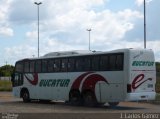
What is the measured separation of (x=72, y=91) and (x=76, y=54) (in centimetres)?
236

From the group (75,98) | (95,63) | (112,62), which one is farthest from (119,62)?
(75,98)

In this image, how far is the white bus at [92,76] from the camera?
84.6ft

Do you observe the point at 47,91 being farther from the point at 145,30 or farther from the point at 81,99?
the point at 145,30

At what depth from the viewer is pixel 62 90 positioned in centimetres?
3016

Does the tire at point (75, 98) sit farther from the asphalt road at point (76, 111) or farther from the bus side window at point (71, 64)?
the bus side window at point (71, 64)

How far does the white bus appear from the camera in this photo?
84.6 ft

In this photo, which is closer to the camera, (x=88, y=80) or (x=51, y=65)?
(x=88, y=80)

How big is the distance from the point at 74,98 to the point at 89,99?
1527mm

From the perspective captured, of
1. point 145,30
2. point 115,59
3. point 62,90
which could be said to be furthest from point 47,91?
point 145,30

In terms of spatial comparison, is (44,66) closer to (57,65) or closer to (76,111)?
(57,65)

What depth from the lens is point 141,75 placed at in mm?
26234

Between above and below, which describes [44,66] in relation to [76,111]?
above

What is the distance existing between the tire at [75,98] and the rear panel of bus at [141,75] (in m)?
4.24

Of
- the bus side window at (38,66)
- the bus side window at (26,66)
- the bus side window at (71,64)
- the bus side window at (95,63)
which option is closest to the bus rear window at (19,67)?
the bus side window at (26,66)
